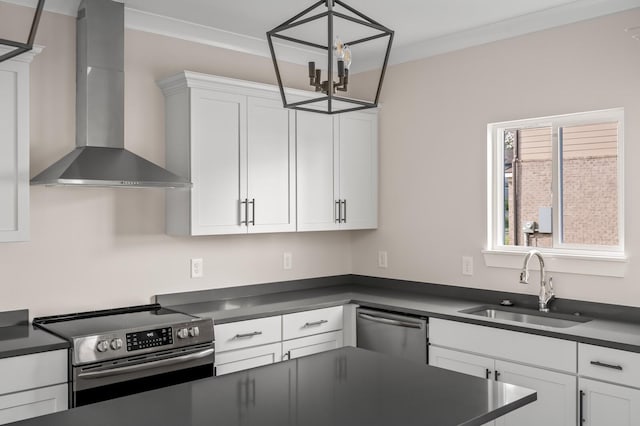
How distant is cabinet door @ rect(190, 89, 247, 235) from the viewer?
3562mm

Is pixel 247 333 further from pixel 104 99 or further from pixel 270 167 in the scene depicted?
pixel 104 99

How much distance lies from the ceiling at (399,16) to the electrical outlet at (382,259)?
149 centimetres

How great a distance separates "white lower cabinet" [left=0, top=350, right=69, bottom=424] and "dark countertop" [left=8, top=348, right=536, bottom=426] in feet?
3.29

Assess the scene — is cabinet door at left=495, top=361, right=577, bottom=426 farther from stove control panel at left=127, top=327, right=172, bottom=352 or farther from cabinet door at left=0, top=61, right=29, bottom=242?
cabinet door at left=0, top=61, right=29, bottom=242

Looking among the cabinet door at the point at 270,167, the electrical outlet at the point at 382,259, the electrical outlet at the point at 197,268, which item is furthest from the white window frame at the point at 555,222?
the electrical outlet at the point at 197,268

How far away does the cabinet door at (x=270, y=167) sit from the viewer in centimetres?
382

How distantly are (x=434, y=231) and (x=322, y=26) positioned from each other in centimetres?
156

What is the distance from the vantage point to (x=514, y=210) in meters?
3.88

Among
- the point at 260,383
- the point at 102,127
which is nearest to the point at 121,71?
the point at 102,127

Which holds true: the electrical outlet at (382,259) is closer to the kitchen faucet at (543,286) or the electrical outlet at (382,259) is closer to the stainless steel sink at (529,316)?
the stainless steel sink at (529,316)

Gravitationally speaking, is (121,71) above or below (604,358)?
above

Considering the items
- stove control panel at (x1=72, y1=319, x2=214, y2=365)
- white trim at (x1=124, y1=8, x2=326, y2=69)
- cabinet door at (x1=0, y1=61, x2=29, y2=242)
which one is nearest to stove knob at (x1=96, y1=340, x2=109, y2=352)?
stove control panel at (x1=72, y1=319, x2=214, y2=365)

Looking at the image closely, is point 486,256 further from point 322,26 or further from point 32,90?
point 32,90

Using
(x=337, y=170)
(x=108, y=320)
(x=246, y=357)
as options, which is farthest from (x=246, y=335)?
(x=337, y=170)
